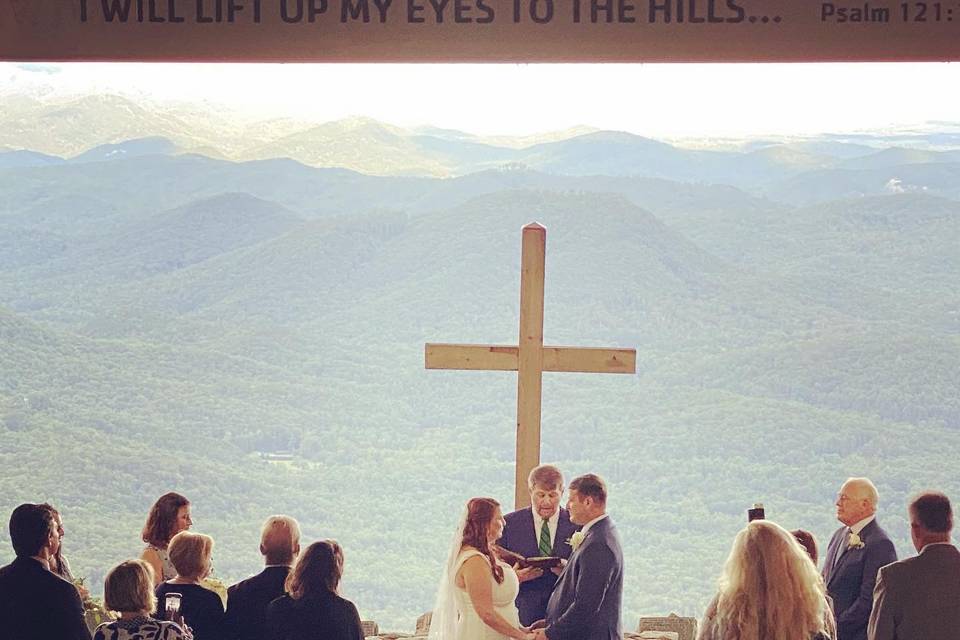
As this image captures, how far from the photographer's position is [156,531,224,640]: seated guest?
15.0 ft

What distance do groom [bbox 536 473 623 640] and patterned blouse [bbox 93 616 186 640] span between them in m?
1.70

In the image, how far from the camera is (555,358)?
6.45 meters

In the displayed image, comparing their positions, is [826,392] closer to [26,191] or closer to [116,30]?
[26,191]

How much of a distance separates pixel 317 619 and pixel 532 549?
5.14ft

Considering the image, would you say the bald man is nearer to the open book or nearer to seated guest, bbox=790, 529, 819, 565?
seated guest, bbox=790, 529, 819, 565

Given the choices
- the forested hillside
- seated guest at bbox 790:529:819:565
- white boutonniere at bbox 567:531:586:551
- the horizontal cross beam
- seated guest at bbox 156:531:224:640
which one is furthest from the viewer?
the forested hillside

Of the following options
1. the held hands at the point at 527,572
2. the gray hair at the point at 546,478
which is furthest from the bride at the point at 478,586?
the gray hair at the point at 546,478

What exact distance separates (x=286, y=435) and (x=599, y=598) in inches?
776

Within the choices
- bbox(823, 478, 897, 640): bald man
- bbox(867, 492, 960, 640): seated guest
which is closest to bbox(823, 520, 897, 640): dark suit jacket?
bbox(823, 478, 897, 640): bald man

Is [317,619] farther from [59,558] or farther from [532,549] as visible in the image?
[532,549]

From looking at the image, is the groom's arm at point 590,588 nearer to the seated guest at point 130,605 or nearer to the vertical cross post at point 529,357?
the vertical cross post at point 529,357

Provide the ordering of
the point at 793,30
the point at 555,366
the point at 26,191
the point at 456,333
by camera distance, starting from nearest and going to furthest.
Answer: the point at 793,30, the point at 555,366, the point at 456,333, the point at 26,191

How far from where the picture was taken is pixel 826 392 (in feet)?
79.5

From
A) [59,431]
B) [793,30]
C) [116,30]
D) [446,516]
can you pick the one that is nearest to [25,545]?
[116,30]
